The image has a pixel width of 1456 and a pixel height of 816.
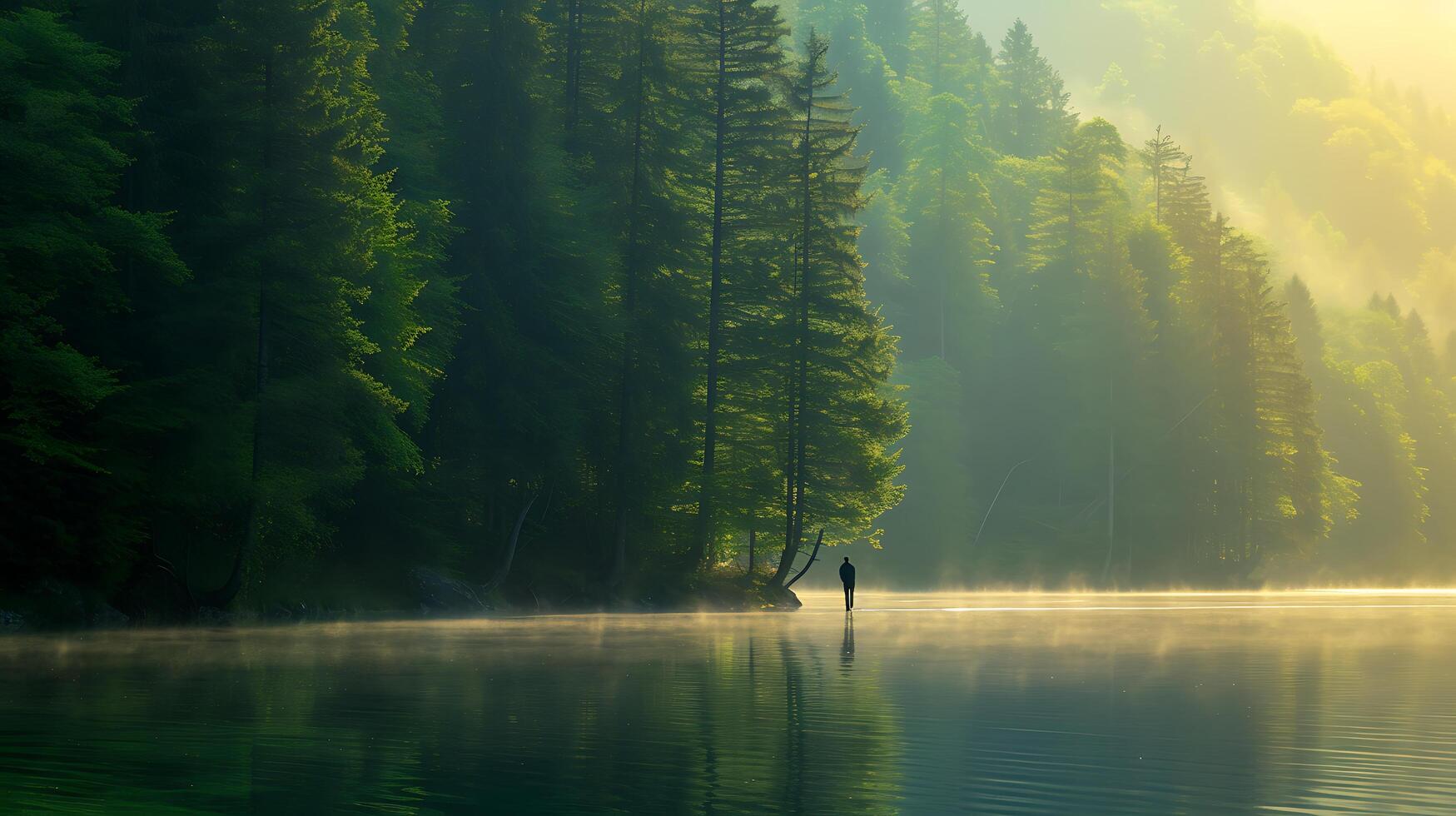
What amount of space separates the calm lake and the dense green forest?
7703 millimetres

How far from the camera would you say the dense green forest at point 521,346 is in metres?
34.8

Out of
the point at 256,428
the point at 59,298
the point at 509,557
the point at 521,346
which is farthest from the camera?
the point at 521,346

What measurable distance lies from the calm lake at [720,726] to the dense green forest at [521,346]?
7.70 m

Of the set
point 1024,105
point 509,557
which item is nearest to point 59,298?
point 509,557

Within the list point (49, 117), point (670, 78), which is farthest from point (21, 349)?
point (670, 78)

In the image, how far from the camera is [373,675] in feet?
69.7

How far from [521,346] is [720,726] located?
34749mm

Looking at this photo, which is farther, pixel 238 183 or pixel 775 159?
pixel 775 159

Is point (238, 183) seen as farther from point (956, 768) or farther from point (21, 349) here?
point (956, 768)

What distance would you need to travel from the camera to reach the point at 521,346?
1943 inches

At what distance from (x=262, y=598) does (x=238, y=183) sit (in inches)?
398

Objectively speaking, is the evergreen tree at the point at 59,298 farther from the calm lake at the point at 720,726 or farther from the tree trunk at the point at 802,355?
the tree trunk at the point at 802,355

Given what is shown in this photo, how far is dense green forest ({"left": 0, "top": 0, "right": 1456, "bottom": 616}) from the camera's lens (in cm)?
3478

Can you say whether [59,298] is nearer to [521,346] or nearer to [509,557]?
[521,346]
